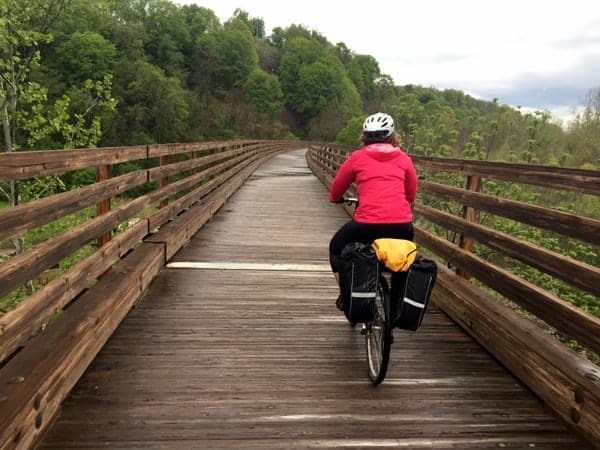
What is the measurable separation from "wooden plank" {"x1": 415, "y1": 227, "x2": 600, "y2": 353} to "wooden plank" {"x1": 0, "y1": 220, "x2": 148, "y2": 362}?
309cm

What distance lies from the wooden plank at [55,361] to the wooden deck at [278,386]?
0.13 m

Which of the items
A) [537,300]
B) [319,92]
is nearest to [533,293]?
[537,300]

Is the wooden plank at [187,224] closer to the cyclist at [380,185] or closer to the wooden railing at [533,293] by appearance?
the cyclist at [380,185]

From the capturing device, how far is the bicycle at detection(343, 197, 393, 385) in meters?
3.17

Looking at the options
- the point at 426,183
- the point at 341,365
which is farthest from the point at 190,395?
the point at 426,183

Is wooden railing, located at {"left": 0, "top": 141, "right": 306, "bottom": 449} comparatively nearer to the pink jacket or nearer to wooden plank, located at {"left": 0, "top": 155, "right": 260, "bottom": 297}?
wooden plank, located at {"left": 0, "top": 155, "right": 260, "bottom": 297}

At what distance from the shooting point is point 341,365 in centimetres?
356

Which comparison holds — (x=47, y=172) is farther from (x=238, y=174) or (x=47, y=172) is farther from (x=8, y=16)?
(x=238, y=174)

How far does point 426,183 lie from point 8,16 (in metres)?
9.86

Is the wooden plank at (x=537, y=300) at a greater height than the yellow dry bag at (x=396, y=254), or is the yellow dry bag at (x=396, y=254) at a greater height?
the yellow dry bag at (x=396, y=254)

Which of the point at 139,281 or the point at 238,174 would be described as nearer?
the point at 139,281

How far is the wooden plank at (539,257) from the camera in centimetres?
287

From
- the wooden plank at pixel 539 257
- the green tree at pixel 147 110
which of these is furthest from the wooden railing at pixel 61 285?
the green tree at pixel 147 110

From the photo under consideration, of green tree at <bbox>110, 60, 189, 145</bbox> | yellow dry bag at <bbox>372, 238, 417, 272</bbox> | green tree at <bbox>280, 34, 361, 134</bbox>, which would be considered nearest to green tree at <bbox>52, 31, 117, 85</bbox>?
green tree at <bbox>110, 60, 189, 145</bbox>
